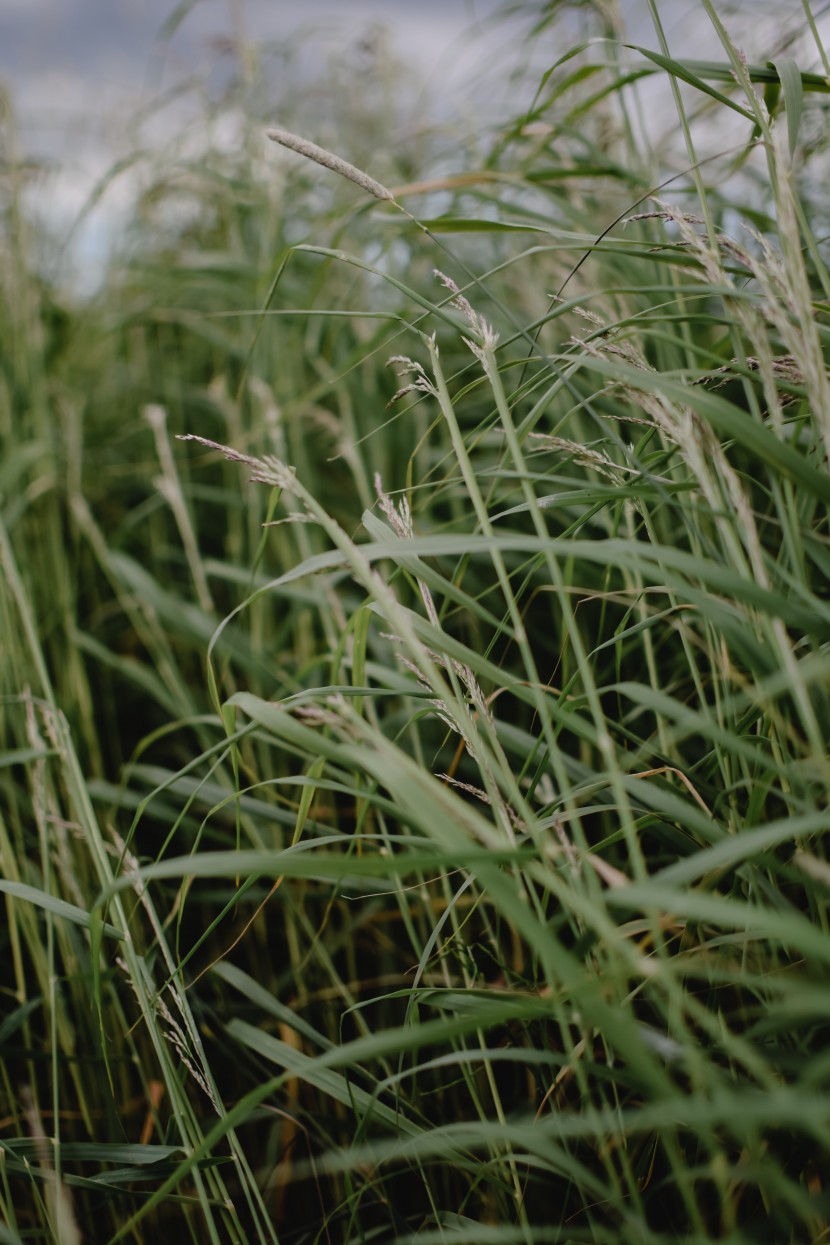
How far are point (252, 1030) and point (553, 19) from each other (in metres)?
1.44

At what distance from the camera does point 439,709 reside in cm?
71

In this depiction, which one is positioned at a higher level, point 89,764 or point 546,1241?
point 89,764

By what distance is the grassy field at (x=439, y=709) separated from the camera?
1.79ft

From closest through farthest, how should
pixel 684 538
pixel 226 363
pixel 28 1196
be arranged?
pixel 28 1196, pixel 684 538, pixel 226 363

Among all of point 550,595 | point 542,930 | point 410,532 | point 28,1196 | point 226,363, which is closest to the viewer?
point 542,930

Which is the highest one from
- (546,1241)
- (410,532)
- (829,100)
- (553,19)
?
(553,19)

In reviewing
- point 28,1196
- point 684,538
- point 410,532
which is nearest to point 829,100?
point 684,538

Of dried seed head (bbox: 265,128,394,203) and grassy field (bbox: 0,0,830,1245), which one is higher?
dried seed head (bbox: 265,128,394,203)

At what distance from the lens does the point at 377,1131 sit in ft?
3.08

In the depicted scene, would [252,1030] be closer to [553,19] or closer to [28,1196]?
[28,1196]

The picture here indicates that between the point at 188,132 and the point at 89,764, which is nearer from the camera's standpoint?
the point at 89,764

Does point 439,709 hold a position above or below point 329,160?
below

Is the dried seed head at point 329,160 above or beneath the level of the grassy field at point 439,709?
above

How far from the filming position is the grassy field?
1.79ft
